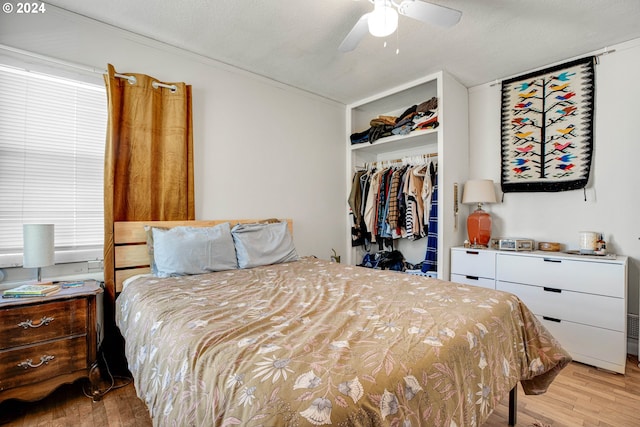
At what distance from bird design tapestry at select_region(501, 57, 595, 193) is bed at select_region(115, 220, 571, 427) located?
185 cm

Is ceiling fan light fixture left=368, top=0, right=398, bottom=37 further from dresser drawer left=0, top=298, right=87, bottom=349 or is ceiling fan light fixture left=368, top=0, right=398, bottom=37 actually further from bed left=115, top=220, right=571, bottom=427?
dresser drawer left=0, top=298, right=87, bottom=349

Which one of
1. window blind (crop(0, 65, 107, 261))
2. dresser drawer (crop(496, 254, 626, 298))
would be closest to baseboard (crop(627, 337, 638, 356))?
dresser drawer (crop(496, 254, 626, 298))

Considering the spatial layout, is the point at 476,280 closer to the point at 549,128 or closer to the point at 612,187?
the point at 612,187

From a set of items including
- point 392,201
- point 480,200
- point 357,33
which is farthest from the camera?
point 392,201

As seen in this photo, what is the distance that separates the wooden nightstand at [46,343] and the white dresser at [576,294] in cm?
310

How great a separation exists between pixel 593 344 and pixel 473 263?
98 cm

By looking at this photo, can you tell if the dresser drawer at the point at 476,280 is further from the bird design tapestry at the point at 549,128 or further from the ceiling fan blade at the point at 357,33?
the ceiling fan blade at the point at 357,33

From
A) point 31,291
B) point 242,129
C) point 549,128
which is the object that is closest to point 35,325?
point 31,291

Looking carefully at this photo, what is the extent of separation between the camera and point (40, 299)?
64.1 inches

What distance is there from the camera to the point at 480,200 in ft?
9.61

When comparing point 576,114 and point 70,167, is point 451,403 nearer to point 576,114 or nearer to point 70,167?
point 70,167

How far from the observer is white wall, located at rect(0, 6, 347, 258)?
2117 millimetres

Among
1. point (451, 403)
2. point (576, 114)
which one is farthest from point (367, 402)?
point (576, 114)

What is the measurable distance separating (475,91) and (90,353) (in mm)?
4070
